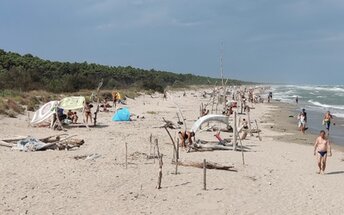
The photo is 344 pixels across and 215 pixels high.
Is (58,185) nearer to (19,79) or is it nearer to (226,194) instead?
(226,194)

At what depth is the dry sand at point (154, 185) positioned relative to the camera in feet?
34.6

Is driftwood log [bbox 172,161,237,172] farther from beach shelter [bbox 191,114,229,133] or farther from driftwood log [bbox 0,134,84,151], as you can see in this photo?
beach shelter [bbox 191,114,229,133]

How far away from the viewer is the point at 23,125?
78.0ft

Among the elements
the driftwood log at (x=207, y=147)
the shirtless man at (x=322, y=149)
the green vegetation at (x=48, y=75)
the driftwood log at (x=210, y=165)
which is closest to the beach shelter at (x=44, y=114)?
the driftwood log at (x=207, y=147)

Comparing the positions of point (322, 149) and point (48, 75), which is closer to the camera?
point (322, 149)

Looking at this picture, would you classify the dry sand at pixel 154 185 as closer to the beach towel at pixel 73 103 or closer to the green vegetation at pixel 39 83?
the beach towel at pixel 73 103

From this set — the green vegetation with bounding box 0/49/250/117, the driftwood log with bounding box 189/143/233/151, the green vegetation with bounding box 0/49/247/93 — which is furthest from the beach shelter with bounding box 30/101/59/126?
the green vegetation with bounding box 0/49/247/93

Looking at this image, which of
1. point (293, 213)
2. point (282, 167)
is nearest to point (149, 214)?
point (293, 213)

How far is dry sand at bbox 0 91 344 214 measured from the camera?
10.5 meters

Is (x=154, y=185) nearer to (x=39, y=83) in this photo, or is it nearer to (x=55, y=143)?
(x=55, y=143)

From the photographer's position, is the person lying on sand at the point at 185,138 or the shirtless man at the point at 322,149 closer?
the shirtless man at the point at 322,149

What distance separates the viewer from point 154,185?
39.9 feet

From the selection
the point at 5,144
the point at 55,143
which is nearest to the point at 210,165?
the point at 55,143

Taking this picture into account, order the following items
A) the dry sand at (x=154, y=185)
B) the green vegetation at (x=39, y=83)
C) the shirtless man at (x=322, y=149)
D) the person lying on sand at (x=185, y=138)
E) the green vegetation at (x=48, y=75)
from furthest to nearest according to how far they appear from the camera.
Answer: the green vegetation at (x=48, y=75) < the green vegetation at (x=39, y=83) < the person lying on sand at (x=185, y=138) < the shirtless man at (x=322, y=149) < the dry sand at (x=154, y=185)
